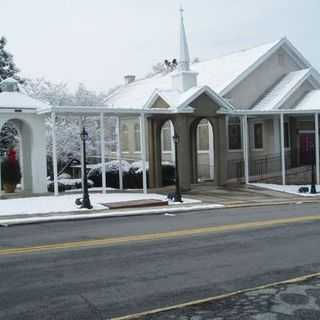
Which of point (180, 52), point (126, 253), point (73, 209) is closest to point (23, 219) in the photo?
point (73, 209)

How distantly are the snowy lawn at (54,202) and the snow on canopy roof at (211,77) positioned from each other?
23.2ft

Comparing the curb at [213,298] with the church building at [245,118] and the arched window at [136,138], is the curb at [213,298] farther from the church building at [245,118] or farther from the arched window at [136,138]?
the arched window at [136,138]

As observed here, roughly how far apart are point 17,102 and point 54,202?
205 inches

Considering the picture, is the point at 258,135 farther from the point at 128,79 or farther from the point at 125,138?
the point at 128,79

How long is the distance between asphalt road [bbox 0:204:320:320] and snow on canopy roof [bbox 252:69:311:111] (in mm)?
15050

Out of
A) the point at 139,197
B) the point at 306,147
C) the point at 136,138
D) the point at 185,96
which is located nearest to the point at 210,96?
the point at 185,96

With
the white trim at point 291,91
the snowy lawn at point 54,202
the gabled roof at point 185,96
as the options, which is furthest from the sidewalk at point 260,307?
the white trim at point 291,91

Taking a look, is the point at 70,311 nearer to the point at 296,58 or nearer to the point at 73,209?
the point at 73,209

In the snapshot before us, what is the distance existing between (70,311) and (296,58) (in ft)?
92.4

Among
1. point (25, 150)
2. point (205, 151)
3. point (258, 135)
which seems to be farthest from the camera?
point (258, 135)

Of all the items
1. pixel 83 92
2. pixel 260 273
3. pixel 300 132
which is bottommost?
pixel 260 273

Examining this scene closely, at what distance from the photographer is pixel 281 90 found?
28.2 m

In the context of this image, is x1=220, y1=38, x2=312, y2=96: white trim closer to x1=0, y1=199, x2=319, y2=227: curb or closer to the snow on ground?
the snow on ground

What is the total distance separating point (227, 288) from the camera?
6.79m
